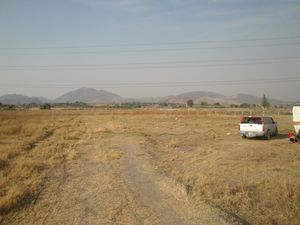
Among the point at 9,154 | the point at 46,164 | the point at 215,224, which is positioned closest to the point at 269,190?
the point at 215,224

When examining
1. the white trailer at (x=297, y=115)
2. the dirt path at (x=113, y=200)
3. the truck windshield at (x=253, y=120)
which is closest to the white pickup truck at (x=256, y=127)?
the truck windshield at (x=253, y=120)

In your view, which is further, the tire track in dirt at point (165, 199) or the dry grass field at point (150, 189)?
the dry grass field at point (150, 189)

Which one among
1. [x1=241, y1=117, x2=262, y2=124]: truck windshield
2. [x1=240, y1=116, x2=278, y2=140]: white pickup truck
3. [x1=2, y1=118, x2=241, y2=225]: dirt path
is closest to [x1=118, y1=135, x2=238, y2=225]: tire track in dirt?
[x1=2, y1=118, x2=241, y2=225]: dirt path

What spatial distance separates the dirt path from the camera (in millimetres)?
7762

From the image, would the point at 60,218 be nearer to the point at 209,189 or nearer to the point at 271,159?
the point at 209,189

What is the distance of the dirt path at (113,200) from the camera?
25.5 feet

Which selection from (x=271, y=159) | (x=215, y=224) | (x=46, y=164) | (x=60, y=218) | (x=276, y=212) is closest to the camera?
(x=215, y=224)

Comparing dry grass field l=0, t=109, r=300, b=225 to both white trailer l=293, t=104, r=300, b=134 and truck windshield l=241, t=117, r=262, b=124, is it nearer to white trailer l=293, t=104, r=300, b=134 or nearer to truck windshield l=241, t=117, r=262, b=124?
white trailer l=293, t=104, r=300, b=134

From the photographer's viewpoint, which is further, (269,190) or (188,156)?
(188,156)

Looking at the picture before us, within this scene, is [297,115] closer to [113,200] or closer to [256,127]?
[256,127]

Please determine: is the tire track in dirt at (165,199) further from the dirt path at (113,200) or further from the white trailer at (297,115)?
the white trailer at (297,115)

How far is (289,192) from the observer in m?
10.1

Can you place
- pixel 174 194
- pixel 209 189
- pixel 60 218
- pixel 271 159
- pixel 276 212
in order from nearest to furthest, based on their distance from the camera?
pixel 60 218, pixel 276 212, pixel 174 194, pixel 209 189, pixel 271 159

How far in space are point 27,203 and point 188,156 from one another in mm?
10014
